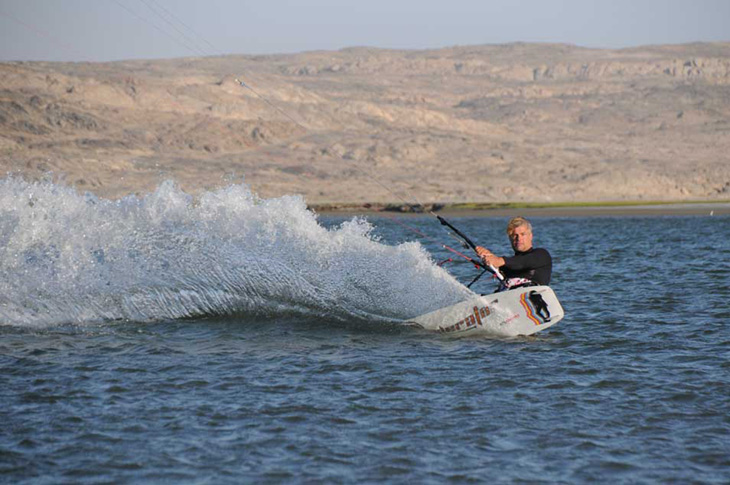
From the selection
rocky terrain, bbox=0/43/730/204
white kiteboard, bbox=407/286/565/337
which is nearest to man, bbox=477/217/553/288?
white kiteboard, bbox=407/286/565/337

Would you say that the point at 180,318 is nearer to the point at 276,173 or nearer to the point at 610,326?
the point at 610,326

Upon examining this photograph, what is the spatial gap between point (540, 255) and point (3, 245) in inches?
288

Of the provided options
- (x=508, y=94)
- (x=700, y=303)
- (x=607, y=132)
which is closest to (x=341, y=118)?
(x=607, y=132)

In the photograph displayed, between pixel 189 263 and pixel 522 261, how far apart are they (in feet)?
15.5

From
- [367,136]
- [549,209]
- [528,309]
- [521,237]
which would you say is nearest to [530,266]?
[521,237]

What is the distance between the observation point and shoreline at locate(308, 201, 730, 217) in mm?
46969

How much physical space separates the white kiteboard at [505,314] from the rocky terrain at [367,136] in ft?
113

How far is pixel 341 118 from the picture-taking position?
7519 cm

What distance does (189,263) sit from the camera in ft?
42.0

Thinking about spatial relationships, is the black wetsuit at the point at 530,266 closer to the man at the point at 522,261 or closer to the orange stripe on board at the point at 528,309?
the man at the point at 522,261

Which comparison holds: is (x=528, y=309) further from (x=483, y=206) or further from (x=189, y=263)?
(x=483, y=206)

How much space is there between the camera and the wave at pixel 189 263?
1223 cm

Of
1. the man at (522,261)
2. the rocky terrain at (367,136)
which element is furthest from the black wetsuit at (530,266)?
the rocky terrain at (367,136)

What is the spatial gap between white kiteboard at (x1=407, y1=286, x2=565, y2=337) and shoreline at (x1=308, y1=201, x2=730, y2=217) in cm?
3429
